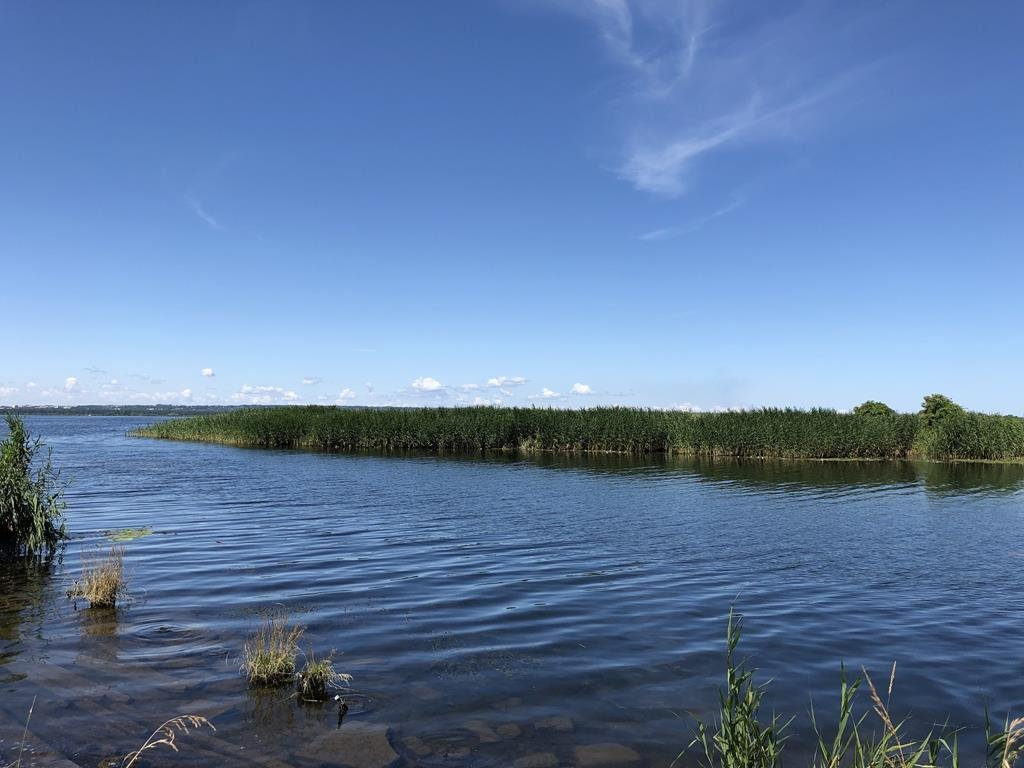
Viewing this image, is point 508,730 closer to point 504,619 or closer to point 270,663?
point 270,663

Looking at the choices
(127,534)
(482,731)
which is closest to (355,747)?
(482,731)

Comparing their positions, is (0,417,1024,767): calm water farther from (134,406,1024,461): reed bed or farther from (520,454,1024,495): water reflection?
(134,406,1024,461): reed bed

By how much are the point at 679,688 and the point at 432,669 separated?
2.94 m

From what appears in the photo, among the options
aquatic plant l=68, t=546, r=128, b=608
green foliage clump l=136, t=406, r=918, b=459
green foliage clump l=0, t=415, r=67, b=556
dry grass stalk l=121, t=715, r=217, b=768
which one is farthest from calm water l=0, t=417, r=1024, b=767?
green foliage clump l=136, t=406, r=918, b=459

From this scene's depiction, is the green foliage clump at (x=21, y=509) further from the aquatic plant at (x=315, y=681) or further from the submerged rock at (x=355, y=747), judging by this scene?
the submerged rock at (x=355, y=747)

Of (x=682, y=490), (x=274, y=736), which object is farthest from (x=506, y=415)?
(x=274, y=736)

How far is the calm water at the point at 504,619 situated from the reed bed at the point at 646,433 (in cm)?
2216

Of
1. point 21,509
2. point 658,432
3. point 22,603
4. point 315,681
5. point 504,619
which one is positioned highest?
point 658,432

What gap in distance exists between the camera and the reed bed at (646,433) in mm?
46531

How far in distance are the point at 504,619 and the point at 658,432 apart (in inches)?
1629

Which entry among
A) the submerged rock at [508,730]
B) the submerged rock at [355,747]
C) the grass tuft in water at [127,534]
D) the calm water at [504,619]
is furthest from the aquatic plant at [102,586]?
the submerged rock at [508,730]

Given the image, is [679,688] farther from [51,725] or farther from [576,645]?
[51,725]

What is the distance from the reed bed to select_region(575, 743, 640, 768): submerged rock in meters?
43.5

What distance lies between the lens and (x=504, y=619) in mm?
11062
